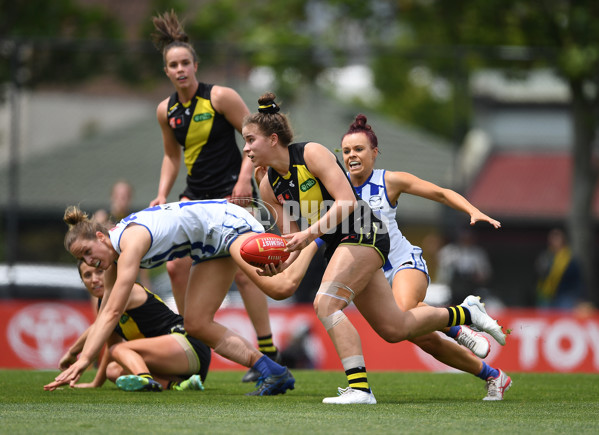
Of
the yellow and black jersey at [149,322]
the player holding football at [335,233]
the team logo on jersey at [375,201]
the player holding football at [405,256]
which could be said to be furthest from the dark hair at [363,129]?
the yellow and black jersey at [149,322]

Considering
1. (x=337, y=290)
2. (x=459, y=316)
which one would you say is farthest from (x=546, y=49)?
(x=337, y=290)

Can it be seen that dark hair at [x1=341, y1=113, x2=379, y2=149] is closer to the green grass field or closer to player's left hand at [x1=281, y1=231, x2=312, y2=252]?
player's left hand at [x1=281, y1=231, x2=312, y2=252]

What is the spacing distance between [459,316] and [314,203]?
3.88 ft

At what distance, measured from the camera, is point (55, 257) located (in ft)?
55.1

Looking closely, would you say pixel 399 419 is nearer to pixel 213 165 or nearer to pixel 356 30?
pixel 213 165

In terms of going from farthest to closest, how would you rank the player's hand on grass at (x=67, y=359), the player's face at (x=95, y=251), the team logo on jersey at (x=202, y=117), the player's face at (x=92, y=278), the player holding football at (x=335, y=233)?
1. the team logo on jersey at (x=202, y=117)
2. the player's face at (x=92, y=278)
3. the player's hand on grass at (x=67, y=359)
4. the player's face at (x=95, y=251)
5. the player holding football at (x=335, y=233)

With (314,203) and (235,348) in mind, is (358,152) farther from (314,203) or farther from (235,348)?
(235,348)

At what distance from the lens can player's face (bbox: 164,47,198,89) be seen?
7.06 meters

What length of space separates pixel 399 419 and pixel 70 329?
6.93 metres

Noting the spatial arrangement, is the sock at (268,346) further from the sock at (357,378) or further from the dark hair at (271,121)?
Result: the dark hair at (271,121)

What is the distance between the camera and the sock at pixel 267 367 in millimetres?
6285

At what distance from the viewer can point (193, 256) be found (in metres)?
6.21

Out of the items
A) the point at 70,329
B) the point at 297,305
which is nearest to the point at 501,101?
the point at 297,305

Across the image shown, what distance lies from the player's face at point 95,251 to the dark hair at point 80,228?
3 centimetres
